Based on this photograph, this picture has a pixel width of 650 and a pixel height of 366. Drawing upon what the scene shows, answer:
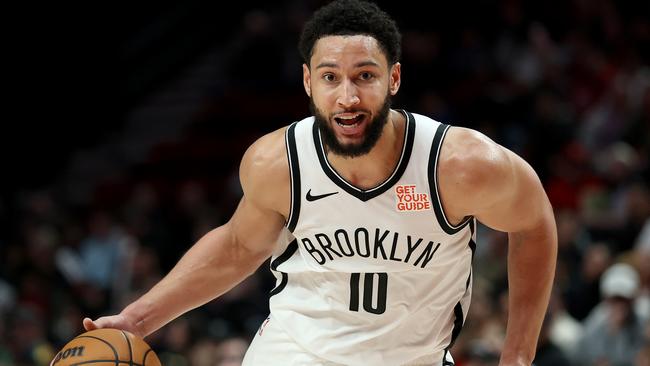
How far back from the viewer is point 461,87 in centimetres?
1425

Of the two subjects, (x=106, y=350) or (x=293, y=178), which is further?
(x=293, y=178)

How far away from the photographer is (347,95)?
4.68m

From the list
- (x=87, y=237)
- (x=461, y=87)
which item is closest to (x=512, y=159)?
(x=461, y=87)

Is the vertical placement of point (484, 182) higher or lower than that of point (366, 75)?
lower

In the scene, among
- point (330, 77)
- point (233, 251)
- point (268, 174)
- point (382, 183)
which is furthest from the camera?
point (233, 251)

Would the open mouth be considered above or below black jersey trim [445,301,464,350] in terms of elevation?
above

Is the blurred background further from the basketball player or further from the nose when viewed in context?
the nose

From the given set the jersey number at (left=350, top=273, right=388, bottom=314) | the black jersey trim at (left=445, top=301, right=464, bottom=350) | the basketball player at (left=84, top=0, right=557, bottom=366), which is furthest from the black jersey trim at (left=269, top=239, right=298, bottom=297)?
the black jersey trim at (left=445, top=301, right=464, bottom=350)

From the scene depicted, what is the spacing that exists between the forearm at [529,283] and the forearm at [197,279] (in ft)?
4.22

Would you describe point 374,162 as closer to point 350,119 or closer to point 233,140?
point 350,119

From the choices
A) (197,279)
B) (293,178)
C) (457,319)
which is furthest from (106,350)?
(457,319)

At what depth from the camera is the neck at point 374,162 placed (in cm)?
495

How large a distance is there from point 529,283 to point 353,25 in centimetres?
148

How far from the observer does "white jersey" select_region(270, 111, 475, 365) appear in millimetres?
4934
